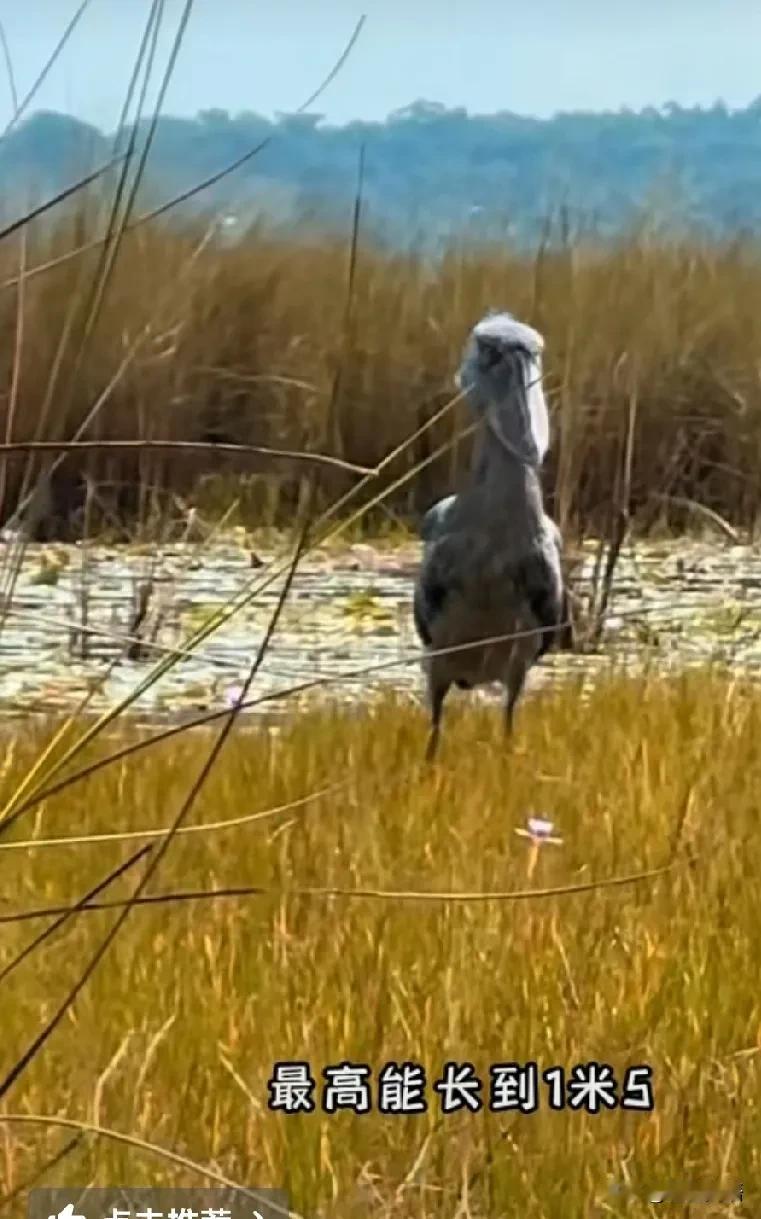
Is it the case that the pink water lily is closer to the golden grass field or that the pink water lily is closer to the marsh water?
the golden grass field

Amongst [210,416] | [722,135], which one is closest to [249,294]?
[210,416]

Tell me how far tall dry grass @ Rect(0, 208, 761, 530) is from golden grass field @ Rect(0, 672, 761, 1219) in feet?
0.53

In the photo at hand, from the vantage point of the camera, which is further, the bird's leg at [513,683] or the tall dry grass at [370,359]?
the bird's leg at [513,683]

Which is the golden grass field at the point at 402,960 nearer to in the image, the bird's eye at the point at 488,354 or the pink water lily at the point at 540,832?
the pink water lily at the point at 540,832

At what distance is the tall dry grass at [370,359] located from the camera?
1246mm

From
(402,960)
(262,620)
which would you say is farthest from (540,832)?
(262,620)

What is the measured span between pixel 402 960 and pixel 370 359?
0.38 meters

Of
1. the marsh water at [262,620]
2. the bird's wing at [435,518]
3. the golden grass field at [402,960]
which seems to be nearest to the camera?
the golden grass field at [402,960]

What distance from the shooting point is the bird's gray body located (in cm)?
129

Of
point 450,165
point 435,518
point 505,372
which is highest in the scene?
point 450,165

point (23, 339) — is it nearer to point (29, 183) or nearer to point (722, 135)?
point (29, 183)

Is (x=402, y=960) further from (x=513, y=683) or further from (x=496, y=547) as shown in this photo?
(x=496, y=547)

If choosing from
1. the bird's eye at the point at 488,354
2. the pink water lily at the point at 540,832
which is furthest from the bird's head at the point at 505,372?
the pink water lily at the point at 540,832

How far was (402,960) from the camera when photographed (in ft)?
3.99
